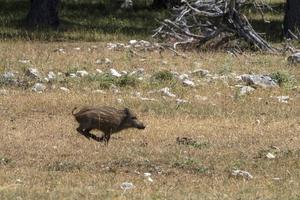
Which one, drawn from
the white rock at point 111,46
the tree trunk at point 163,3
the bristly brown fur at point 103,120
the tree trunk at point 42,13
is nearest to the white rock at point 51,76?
the white rock at point 111,46

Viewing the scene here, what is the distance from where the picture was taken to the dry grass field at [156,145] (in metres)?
8.16

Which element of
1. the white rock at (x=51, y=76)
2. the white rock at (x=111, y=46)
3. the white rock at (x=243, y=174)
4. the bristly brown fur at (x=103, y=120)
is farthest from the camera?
the white rock at (x=111, y=46)

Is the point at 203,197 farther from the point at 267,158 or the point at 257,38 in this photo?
→ the point at 257,38

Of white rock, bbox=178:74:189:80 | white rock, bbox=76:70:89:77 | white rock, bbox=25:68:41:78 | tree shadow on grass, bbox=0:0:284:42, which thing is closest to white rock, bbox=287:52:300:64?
white rock, bbox=178:74:189:80

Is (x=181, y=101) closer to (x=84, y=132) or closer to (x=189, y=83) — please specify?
(x=189, y=83)

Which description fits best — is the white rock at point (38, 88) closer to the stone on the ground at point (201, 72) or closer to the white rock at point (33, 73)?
the white rock at point (33, 73)

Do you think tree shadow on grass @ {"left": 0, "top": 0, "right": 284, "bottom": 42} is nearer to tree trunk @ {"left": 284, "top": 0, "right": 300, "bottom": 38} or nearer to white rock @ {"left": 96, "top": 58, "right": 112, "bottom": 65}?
tree trunk @ {"left": 284, "top": 0, "right": 300, "bottom": 38}

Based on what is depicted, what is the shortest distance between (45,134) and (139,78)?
428cm

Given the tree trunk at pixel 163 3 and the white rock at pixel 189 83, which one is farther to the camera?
the tree trunk at pixel 163 3

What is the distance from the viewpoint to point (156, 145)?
10.1 meters

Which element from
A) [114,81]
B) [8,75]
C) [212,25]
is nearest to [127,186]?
[114,81]

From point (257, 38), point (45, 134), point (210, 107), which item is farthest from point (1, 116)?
point (257, 38)

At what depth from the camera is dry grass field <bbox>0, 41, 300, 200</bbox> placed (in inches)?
321

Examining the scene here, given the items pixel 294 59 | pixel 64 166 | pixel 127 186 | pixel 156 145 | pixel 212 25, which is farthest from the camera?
pixel 212 25
